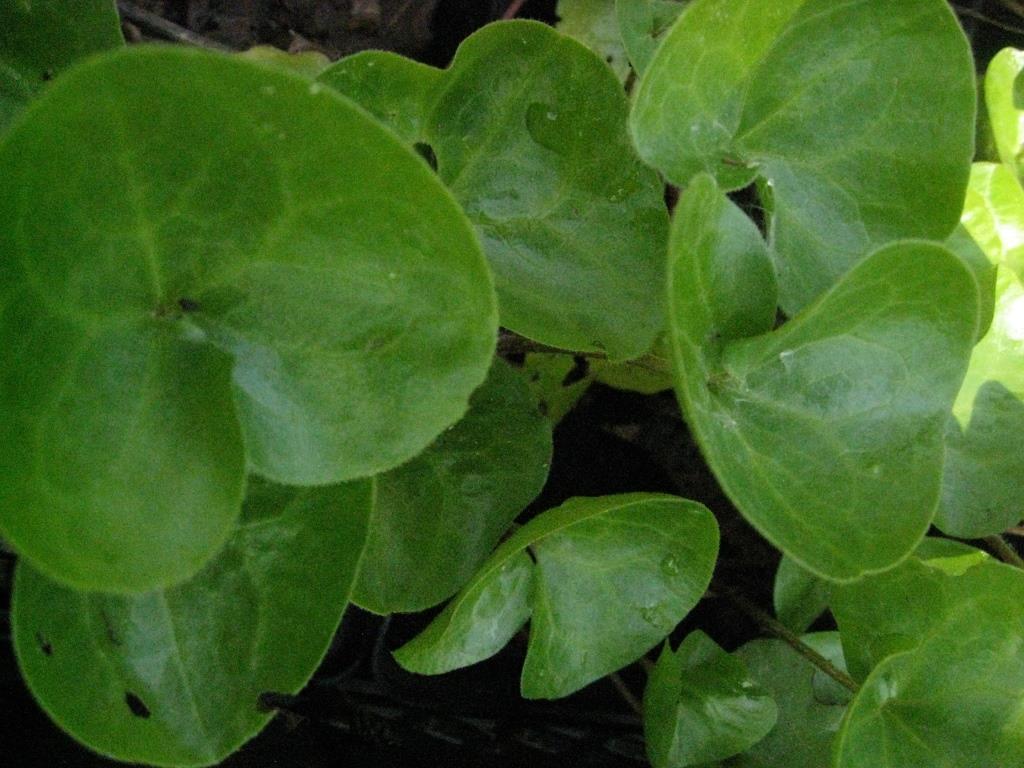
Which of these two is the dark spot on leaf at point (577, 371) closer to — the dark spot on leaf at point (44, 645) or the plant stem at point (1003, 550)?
the plant stem at point (1003, 550)

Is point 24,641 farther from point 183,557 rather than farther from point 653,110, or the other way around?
point 653,110

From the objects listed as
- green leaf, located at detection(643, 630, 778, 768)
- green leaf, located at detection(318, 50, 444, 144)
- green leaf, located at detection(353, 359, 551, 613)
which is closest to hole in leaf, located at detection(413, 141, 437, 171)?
green leaf, located at detection(318, 50, 444, 144)

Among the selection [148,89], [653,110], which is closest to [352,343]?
[148,89]

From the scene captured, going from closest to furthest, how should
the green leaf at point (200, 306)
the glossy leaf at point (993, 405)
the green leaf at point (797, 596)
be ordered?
the green leaf at point (200, 306) → the glossy leaf at point (993, 405) → the green leaf at point (797, 596)

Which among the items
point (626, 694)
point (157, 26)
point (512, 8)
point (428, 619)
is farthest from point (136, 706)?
point (512, 8)

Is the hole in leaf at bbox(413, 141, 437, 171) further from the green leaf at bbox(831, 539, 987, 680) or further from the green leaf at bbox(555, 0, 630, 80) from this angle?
the green leaf at bbox(831, 539, 987, 680)

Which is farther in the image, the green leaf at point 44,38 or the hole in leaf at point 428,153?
the hole in leaf at point 428,153

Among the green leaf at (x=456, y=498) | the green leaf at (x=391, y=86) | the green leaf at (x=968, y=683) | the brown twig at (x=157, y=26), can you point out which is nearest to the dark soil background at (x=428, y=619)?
the brown twig at (x=157, y=26)

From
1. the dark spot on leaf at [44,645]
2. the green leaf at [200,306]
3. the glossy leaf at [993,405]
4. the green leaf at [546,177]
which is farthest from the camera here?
the glossy leaf at [993,405]
